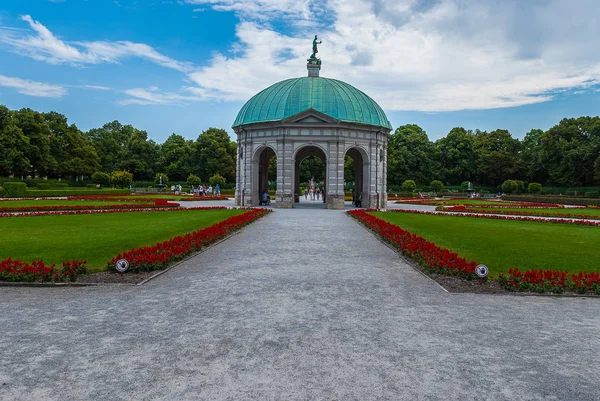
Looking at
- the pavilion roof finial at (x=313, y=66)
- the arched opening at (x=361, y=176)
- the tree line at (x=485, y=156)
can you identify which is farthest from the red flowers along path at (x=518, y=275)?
the tree line at (x=485, y=156)

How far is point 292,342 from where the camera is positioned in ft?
22.8

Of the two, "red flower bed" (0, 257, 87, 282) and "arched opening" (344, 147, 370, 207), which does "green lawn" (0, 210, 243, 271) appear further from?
"arched opening" (344, 147, 370, 207)

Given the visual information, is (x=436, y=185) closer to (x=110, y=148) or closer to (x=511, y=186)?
(x=511, y=186)

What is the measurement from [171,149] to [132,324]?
330 ft

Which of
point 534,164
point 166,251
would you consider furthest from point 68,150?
point 534,164

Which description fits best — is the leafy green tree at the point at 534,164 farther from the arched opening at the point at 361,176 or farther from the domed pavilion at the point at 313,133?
the domed pavilion at the point at 313,133

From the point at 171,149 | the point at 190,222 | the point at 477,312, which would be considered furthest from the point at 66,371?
the point at 171,149

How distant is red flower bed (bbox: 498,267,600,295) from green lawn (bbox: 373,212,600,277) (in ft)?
4.44

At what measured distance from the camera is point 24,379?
5566 millimetres

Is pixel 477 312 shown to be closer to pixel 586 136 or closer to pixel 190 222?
pixel 190 222

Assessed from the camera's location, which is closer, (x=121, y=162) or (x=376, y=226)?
(x=376, y=226)

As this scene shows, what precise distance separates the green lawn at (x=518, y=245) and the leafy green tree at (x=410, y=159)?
66.0 metres

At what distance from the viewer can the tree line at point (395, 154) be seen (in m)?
72.9

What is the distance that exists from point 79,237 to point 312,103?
95.6ft
